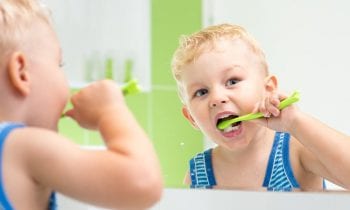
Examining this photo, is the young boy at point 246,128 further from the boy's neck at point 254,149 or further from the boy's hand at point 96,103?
the boy's hand at point 96,103

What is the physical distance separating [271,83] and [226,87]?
0.08 meters

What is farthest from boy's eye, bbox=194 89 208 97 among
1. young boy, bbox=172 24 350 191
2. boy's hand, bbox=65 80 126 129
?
boy's hand, bbox=65 80 126 129

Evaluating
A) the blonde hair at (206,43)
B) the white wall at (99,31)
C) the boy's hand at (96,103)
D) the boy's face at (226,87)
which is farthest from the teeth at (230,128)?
the white wall at (99,31)

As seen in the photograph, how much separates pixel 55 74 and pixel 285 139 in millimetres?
379

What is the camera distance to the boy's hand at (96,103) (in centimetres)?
53

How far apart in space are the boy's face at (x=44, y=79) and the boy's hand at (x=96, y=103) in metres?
0.02

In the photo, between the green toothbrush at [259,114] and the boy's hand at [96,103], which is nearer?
the boy's hand at [96,103]

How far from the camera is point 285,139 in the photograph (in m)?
0.78

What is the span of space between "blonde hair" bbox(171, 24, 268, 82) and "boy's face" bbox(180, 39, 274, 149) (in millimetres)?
12

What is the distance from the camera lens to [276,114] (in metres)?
0.72

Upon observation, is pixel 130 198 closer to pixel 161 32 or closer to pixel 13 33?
pixel 13 33

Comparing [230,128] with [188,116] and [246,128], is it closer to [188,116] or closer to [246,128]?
[246,128]

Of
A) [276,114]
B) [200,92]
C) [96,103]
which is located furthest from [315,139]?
[96,103]

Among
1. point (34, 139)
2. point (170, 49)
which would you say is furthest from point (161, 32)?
point (34, 139)
